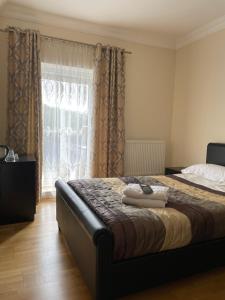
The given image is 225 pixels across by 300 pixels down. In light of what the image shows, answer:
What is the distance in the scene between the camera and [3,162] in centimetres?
282

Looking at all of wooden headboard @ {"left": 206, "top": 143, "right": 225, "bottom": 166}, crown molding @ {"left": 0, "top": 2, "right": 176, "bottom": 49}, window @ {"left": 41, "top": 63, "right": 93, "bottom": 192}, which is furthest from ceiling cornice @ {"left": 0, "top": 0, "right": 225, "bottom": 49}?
wooden headboard @ {"left": 206, "top": 143, "right": 225, "bottom": 166}

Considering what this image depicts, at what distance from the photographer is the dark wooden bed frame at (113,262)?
1.58 metres

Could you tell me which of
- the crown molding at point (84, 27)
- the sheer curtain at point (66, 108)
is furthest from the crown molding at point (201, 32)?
the sheer curtain at point (66, 108)

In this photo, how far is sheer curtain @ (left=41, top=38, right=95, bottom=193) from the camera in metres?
3.66

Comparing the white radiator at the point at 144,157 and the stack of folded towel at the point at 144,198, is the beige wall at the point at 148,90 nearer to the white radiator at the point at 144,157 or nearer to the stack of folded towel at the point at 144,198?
the white radiator at the point at 144,157

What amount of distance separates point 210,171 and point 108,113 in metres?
1.83

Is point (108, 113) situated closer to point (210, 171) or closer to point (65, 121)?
point (65, 121)

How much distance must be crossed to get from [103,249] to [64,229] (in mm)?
1029

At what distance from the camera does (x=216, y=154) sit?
11.4 ft

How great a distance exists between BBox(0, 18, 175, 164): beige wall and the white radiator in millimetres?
170

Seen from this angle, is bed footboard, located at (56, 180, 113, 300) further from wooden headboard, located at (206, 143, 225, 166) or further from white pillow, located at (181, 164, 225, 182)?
wooden headboard, located at (206, 143, 225, 166)

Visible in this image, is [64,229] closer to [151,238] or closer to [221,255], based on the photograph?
[151,238]

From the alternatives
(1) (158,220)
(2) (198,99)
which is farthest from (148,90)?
(1) (158,220)

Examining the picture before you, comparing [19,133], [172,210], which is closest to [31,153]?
[19,133]
